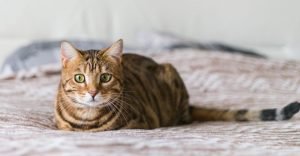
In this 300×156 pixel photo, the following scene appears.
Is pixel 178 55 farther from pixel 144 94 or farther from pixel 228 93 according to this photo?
pixel 144 94

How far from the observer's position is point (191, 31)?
292cm

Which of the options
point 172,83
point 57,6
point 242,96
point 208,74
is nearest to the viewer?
point 172,83

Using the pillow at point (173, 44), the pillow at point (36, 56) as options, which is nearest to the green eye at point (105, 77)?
the pillow at point (36, 56)

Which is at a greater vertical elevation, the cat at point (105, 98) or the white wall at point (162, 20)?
→ the white wall at point (162, 20)

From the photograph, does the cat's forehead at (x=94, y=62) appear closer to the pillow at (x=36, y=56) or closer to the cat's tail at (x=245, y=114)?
the cat's tail at (x=245, y=114)

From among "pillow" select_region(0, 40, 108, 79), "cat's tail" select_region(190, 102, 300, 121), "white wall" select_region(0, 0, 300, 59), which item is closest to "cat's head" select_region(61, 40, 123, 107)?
"cat's tail" select_region(190, 102, 300, 121)

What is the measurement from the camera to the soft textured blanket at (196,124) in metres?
1.07

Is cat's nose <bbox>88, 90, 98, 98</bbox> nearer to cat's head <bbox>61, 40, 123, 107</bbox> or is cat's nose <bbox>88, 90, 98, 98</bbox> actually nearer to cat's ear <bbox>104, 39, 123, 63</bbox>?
cat's head <bbox>61, 40, 123, 107</bbox>

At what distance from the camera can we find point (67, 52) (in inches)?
56.2

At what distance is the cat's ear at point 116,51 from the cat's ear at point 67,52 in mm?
79

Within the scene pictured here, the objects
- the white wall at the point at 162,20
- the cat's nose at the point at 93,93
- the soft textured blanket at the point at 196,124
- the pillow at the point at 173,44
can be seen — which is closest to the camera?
the soft textured blanket at the point at 196,124

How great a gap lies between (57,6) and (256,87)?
1092mm

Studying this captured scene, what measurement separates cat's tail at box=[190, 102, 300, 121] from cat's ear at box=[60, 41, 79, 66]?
0.53m

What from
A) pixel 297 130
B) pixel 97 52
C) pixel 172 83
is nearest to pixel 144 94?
pixel 172 83
